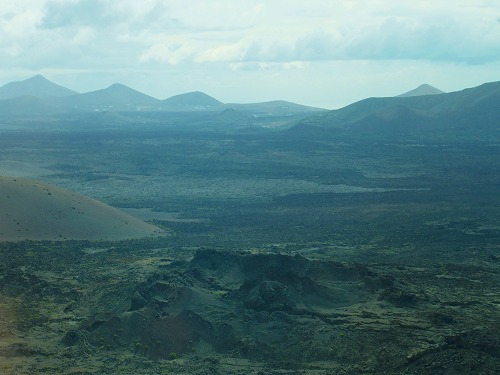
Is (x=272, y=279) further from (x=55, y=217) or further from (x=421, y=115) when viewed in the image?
(x=421, y=115)

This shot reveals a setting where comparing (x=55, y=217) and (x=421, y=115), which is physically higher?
(x=421, y=115)

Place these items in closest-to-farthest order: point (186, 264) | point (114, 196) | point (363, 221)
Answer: point (186, 264) → point (363, 221) → point (114, 196)

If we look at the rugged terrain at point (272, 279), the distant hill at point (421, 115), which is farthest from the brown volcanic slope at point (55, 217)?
Result: the distant hill at point (421, 115)

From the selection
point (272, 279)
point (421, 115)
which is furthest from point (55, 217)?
point (421, 115)

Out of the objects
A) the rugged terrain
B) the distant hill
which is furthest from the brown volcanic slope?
the distant hill

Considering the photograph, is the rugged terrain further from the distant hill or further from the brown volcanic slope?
the distant hill

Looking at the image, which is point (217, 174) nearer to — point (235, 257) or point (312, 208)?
point (312, 208)

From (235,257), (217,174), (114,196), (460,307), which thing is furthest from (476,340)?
(217,174)
